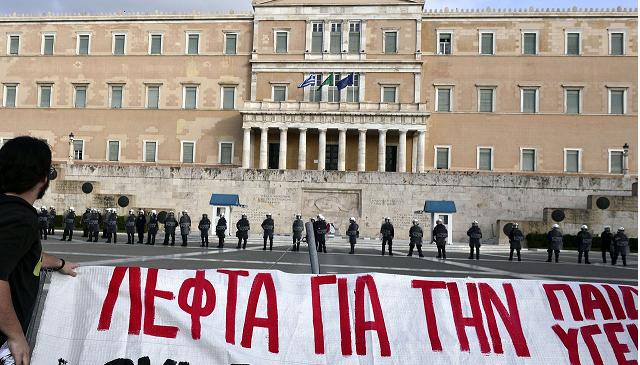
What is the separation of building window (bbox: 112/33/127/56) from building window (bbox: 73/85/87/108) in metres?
3.84

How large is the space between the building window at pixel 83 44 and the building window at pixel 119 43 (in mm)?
2175

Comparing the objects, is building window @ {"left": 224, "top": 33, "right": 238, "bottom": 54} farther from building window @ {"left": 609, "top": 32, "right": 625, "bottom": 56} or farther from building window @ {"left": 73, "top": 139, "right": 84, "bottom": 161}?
building window @ {"left": 609, "top": 32, "right": 625, "bottom": 56}

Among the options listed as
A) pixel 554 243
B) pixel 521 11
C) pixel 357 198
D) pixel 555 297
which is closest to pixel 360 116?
pixel 357 198

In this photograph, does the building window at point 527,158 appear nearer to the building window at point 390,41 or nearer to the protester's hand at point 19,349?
the building window at point 390,41

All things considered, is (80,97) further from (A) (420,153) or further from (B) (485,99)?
(B) (485,99)

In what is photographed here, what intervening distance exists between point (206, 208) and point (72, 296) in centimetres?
2688

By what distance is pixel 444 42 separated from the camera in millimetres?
40312

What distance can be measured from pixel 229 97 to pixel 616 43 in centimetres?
2874

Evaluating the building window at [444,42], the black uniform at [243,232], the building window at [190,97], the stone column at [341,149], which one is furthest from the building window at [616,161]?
the building window at [190,97]

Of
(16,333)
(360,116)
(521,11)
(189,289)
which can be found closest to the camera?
(16,333)

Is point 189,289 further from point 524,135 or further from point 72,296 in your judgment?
point 524,135

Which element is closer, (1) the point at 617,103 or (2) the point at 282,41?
(1) the point at 617,103

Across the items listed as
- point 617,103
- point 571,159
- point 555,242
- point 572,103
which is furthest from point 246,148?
point 617,103

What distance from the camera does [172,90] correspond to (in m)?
42.1
